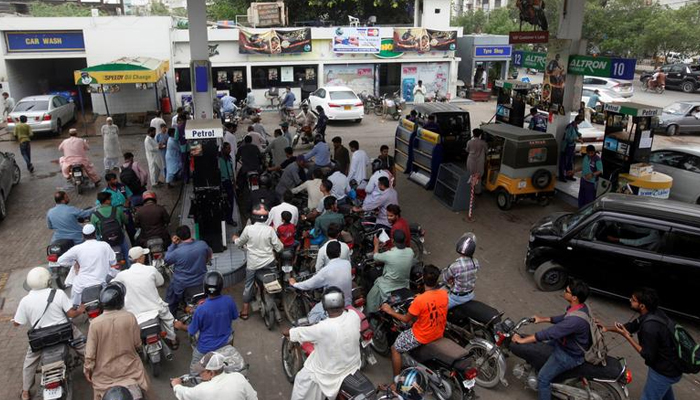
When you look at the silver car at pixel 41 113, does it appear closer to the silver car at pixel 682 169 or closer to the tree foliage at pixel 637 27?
the silver car at pixel 682 169

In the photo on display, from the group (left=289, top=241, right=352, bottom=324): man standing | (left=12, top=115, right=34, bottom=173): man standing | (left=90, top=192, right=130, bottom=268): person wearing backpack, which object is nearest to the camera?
(left=289, top=241, right=352, bottom=324): man standing

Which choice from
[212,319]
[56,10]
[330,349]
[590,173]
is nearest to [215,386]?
[330,349]

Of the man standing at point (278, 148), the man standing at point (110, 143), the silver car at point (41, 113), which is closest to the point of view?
the man standing at point (278, 148)

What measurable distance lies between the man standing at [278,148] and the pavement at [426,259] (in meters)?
2.54

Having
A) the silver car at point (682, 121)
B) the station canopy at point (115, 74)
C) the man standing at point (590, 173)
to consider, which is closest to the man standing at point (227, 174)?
the man standing at point (590, 173)

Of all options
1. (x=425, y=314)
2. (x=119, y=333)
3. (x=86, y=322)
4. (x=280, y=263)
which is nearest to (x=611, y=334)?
(x=425, y=314)

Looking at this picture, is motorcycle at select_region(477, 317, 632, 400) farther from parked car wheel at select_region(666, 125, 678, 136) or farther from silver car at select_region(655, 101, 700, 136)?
parked car wheel at select_region(666, 125, 678, 136)

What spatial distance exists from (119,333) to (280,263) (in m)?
2.94

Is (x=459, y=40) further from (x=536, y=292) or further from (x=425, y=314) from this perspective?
(x=425, y=314)

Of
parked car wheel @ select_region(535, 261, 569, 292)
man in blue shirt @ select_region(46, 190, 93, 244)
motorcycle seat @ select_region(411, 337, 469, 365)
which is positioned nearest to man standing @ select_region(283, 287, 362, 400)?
motorcycle seat @ select_region(411, 337, 469, 365)

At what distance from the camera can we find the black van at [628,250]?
289 inches

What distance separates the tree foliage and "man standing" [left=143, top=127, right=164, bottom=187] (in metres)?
31.4

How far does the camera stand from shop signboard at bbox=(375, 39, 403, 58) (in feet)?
84.9

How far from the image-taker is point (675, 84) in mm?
32969
